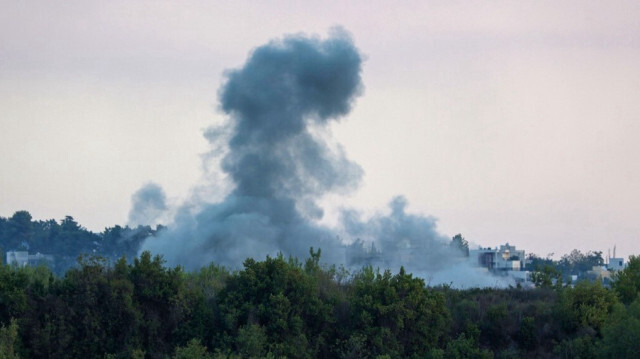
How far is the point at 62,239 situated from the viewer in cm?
12850

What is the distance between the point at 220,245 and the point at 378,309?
32179 millimetres

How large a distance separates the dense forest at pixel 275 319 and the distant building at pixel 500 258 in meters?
64.9

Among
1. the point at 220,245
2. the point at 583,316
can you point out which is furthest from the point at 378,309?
the point at 220,245

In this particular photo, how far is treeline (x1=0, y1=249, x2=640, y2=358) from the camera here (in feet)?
141

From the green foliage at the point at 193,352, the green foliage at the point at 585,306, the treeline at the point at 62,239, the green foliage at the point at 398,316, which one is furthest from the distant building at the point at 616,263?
the green foliage at the point at 193,352

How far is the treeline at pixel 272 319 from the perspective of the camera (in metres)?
43.0

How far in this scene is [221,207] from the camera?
81.8m

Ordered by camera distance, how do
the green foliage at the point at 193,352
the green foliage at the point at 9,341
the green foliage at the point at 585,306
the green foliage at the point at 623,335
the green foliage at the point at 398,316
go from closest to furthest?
the green foliage at the point at 193,352, the green foliage at the point at 9,341, the green foliage at the point at 623,335, the green foliage at the point at 398,316, the green foliage at the point at 585,306

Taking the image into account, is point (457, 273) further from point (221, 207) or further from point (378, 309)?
point (378, 309)

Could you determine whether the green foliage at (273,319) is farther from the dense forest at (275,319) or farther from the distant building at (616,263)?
the distant building at (616,263)

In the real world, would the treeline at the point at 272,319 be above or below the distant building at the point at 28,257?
below

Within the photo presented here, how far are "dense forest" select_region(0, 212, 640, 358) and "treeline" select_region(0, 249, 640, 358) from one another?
0.16 ft

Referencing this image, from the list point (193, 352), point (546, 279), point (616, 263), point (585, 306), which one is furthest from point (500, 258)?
point (193, 352)

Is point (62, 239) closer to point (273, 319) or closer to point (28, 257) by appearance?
point (28, 257)
